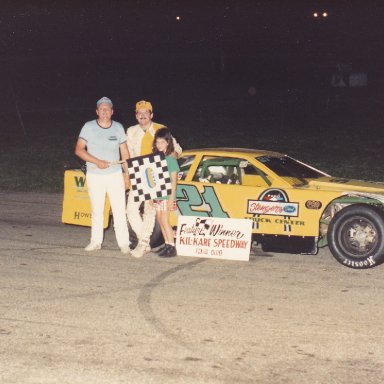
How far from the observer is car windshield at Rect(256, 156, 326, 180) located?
8.88 metres

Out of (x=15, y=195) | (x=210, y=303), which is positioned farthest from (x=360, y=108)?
(x=210, y=303)

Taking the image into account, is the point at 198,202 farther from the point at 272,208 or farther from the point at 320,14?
the point at 320,14

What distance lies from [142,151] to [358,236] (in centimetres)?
263

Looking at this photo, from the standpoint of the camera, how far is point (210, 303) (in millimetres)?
6836

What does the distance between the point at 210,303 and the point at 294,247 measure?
1.84 metres

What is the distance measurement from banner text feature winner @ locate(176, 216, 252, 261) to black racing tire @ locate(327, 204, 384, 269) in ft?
3.03

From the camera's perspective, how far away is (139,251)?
8.73m

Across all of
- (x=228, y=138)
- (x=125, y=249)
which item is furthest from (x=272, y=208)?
(x=228, y=138)

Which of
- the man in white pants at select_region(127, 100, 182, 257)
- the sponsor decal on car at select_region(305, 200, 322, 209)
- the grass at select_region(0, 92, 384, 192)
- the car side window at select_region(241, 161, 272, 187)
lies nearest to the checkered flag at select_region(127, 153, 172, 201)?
the man in white pants at select_region(127, 100, 182, 257)

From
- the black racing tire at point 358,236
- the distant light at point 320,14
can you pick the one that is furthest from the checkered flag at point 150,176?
the distant light at point 320,14

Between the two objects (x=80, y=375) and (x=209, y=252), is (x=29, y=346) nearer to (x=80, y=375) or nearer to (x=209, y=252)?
(x=80, y=375)

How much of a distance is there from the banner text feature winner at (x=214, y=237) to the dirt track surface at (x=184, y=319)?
0.42 feet

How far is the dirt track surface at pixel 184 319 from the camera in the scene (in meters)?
5.14

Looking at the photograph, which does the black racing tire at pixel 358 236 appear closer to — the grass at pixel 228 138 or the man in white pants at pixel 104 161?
the man in white pants at pixel 104 161
